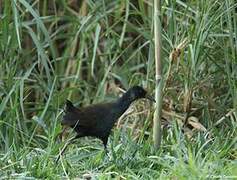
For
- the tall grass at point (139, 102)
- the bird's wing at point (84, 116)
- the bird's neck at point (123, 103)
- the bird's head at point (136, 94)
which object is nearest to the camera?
the tall grass at point (139, 102)

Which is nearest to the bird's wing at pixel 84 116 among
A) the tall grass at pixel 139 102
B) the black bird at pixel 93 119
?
the black bird at pixel 93 119

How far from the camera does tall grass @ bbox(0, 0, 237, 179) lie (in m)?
5.10

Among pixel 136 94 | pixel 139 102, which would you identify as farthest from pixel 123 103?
pixel 139 102

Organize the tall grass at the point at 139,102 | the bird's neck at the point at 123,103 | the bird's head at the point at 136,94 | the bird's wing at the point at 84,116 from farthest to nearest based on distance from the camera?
the bird's head at the point at 136,94 < the bird's neck at the point at 123,103 < the bird's wing at the point at 84,116 < the tall grass at the point at 139,102

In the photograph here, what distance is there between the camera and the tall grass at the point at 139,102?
5.10 metres

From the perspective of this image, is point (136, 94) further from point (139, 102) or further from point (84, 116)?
point (139, 102)

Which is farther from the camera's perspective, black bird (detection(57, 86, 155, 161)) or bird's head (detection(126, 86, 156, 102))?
bird's head (detection(126, 86, 156, 102))

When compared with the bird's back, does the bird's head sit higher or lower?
higher

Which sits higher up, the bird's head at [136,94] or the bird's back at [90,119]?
the bird's head at [136,94]

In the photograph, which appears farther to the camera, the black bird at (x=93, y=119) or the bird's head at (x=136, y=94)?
the bird's head at (x=136, y=94)

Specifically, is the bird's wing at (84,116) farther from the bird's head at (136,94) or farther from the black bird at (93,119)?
the bird's head at (136,94)

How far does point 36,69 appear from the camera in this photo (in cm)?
734

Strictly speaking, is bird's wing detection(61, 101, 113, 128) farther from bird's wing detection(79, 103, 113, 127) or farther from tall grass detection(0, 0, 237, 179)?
tall grass detection(0, 0, 237, 179)

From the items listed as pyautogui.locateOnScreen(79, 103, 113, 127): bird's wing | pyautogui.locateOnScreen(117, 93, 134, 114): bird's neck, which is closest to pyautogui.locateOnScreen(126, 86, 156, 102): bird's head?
pyautogui.locateOnScreen(117, 93, 134, 114): bird's neck
